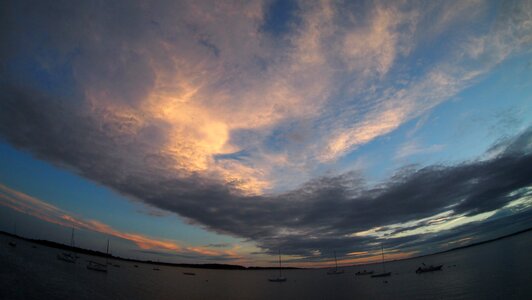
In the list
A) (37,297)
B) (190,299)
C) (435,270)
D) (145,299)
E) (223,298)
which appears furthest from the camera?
(435,270)

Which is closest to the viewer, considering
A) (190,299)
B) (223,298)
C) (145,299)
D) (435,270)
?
(145,299)

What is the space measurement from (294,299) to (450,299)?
1418 inches

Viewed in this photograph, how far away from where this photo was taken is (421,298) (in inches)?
2274

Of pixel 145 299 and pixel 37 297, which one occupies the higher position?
pixel 37 297

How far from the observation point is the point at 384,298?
63.8 metres

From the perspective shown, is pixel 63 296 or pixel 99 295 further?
pixel 99 295

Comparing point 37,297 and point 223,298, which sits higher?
point 37,297

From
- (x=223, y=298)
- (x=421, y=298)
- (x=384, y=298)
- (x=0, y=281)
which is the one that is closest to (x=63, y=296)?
(x=0, y=281)

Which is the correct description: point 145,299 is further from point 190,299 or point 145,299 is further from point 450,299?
point 450,299

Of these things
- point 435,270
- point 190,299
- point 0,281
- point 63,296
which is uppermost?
point 0,281

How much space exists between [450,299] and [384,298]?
49.7ft

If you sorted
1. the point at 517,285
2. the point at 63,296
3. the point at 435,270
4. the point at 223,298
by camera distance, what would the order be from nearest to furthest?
1. the point at 63,296
2. the point at 517,285
3. the point at 223,298
4. the point at 435,270

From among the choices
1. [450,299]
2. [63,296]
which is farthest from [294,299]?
[63,296]

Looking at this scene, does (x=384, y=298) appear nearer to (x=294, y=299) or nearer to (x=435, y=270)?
(x=294, y=299)
